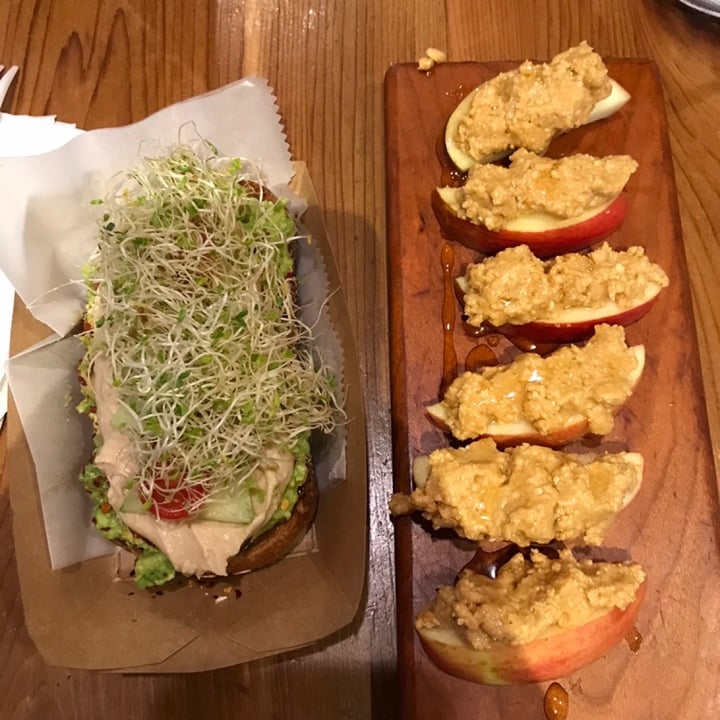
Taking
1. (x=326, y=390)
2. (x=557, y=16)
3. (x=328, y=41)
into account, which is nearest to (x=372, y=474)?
(x=326, y=390)

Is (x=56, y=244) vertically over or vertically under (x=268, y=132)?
under

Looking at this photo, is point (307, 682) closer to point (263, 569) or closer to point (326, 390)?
point (263, 569)

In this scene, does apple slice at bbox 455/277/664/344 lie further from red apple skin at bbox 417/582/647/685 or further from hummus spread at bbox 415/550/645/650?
red apple skin at bbox 417/582/647/685

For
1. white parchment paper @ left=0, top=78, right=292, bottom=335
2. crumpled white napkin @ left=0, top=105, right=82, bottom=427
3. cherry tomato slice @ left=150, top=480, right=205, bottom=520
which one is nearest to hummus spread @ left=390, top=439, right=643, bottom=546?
cherry tomato slice @ left=150, top=480, right=205, bottom=520

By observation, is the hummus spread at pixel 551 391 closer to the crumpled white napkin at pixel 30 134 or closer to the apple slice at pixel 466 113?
the apple slice at pixel 466 113

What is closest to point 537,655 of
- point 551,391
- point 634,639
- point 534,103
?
point 634,639
